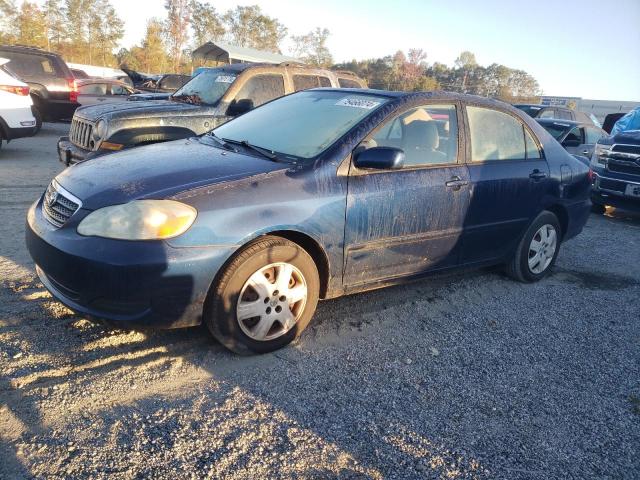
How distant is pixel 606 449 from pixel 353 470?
137 centimetres

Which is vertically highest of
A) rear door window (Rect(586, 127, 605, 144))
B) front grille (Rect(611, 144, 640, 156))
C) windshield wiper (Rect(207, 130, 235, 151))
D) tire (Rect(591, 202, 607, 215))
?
windshield wiper (Rect(207, 130, 235, 151))

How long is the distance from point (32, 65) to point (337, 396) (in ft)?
42.1

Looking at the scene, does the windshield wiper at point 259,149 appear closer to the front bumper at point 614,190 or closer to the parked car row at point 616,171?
the parked car row at point 616,171

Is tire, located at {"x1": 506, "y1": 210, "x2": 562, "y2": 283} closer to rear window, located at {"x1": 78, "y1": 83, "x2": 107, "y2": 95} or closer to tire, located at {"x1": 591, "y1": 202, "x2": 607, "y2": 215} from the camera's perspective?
tire, located at {"x1": 591, "y1": 202, "x2": 607, "y2": 215}

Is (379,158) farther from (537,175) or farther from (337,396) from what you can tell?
(537,175)

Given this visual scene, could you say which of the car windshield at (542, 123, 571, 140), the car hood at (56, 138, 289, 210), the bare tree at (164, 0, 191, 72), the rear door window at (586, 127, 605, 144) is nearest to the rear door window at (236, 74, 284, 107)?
the car hood at (56, 138, 289, 210)

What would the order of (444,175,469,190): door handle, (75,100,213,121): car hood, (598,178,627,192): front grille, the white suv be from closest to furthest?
(444,175,469,190): door handle < (75,100,213,121): car hood < (598,178,627,192): front grille < the white suv

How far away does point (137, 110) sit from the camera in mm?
6320

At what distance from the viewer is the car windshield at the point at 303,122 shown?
365 cm

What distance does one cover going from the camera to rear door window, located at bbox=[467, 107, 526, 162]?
429cm

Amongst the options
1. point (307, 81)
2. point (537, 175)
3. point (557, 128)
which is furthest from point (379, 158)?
point (557, 128)

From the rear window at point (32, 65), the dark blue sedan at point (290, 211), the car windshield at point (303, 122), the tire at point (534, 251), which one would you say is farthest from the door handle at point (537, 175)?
the rear window at point (32, 65)

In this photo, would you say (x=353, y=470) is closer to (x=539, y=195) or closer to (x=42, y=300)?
(x=42, y=300)

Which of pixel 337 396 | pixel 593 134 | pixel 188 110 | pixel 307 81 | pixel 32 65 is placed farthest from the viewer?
pixel 32 65
